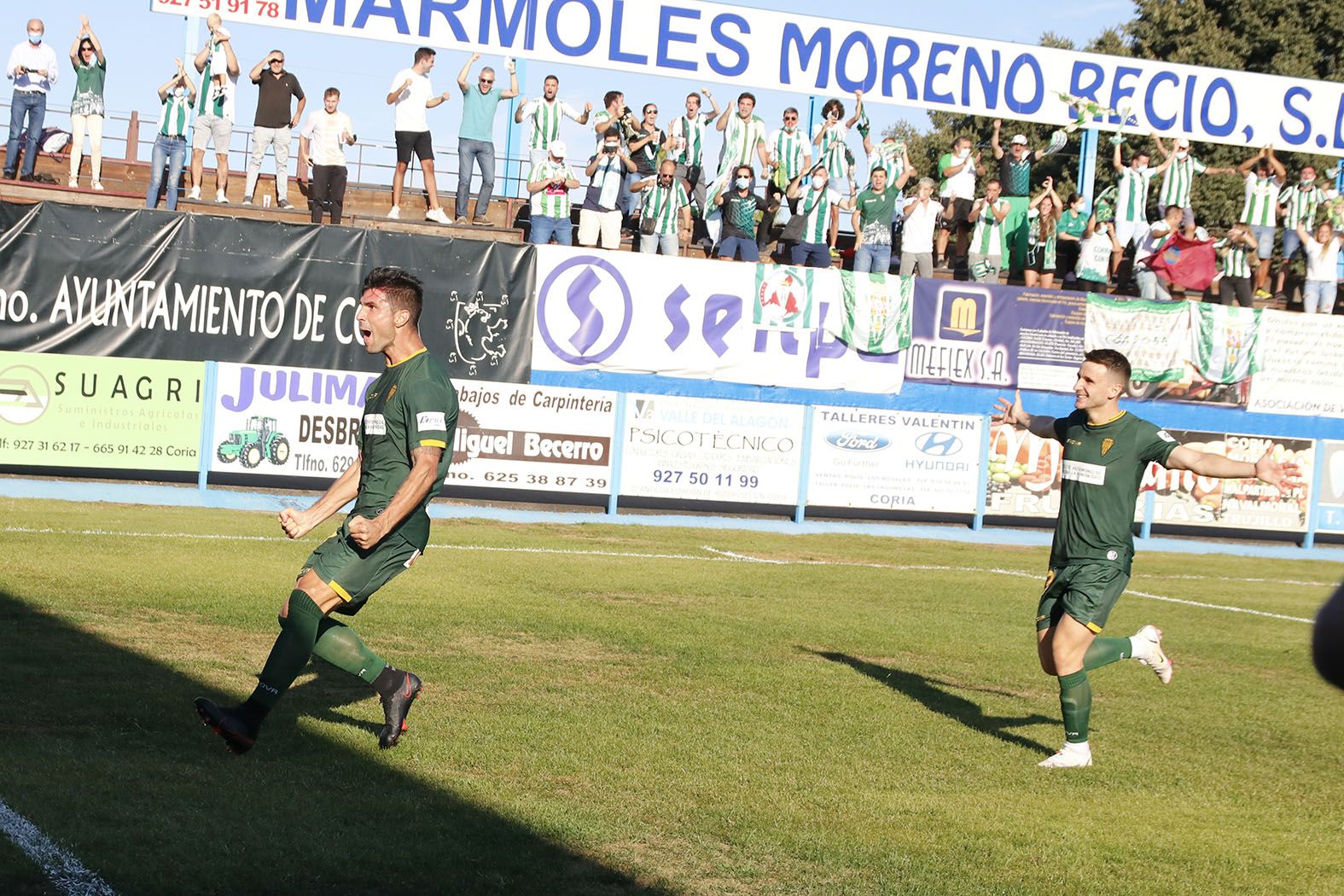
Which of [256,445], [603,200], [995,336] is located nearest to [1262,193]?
[995,336]

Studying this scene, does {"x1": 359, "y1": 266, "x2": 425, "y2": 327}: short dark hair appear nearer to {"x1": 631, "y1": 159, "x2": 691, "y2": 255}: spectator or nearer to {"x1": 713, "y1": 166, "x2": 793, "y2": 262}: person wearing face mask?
{"x1": 631, "y1": 159, "x2": 691, "y2": 255}: spectator

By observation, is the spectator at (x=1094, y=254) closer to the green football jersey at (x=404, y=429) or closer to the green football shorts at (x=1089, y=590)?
the green football shorts at (x=1089, y=590)

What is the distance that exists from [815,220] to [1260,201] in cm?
867

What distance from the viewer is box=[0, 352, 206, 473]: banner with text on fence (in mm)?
18562

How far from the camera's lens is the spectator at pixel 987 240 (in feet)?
80.6

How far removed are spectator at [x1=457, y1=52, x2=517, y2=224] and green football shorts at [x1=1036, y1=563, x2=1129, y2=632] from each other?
1619cm

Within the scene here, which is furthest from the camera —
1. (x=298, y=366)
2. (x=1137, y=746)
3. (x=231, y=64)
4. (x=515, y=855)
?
(x=231, y=64)

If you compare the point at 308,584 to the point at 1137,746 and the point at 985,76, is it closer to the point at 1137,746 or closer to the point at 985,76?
the point at 1137,746

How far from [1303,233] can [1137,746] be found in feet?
65.0

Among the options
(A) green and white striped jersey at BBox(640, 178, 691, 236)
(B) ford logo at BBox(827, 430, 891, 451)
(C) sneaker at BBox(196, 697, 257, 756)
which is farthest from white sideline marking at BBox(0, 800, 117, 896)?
(A) green and white striped jersey at BBox(640, 178, 691, 236)

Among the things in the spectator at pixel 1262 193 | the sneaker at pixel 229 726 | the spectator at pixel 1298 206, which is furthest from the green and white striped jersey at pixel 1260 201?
the sneaker at pixel 229 726

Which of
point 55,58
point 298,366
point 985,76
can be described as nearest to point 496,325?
point 298,366

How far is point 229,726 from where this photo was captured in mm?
6797

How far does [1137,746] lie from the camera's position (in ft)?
29.6
